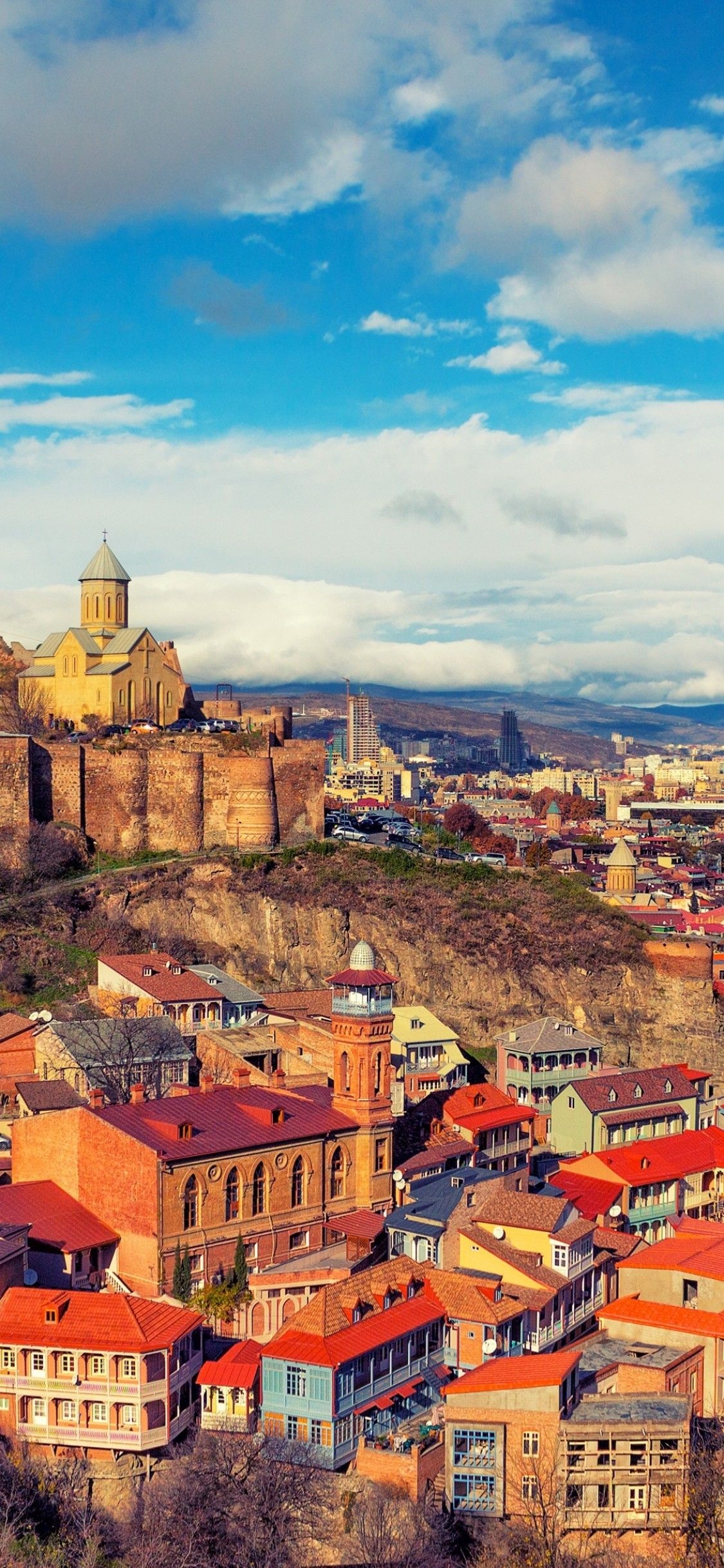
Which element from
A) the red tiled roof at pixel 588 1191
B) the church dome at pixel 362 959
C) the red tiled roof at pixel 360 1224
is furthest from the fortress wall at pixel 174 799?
the red tiled roof at pixel 360 1224

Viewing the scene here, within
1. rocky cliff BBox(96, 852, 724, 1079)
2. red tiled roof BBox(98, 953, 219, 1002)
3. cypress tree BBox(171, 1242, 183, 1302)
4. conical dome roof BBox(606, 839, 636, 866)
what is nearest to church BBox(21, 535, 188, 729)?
rocky cliff BBox(96, 852, 724, 1079)

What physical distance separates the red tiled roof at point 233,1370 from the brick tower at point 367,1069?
759 cm

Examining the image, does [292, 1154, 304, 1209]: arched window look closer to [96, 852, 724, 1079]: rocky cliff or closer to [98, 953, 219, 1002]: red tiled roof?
[98, 953, 219, 1002]: red tiled roof

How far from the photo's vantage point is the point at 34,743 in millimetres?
57281

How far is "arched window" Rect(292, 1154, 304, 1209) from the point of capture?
34.6 metres

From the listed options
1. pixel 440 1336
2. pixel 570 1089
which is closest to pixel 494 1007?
pixel 570 1089

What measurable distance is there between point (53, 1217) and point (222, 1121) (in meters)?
3.87

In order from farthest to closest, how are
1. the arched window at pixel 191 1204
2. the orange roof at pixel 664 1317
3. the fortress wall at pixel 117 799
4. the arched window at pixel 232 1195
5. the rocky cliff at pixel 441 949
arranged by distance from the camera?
the fortress wall at pixel 117 799 → the rocky cliff at pixel 441 949 → the arched window at pixel 232 1195 → the arched window at pixel 191 1204 → the orange roof at pixel 664 1317

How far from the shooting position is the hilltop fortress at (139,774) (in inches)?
2261

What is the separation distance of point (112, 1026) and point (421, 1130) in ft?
26.7

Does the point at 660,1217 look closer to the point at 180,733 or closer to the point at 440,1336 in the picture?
the point at 440,1336

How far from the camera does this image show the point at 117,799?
192 feet

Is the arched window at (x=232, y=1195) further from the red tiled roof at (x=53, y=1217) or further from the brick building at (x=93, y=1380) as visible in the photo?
the brick building at (x=93, y=1380)

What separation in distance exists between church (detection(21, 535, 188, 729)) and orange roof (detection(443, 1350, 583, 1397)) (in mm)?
37481
